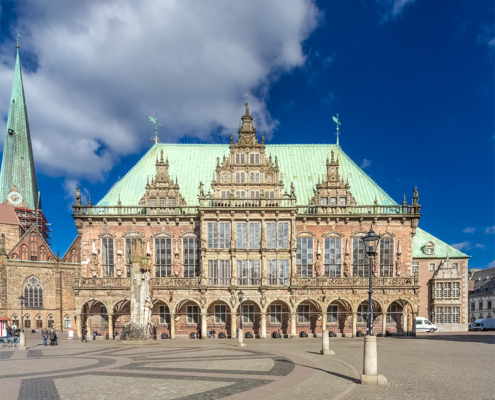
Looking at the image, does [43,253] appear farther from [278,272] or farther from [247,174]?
[278,272]

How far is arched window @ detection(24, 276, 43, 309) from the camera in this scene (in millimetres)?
61787

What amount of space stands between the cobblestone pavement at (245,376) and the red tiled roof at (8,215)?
185 ft

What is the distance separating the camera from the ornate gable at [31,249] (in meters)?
67.9

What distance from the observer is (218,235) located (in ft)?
131

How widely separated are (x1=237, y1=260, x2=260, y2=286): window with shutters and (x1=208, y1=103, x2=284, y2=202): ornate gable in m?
6.66

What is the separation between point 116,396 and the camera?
12414 mm

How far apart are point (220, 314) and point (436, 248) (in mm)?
30323

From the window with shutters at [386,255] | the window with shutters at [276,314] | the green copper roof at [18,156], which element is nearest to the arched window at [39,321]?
the green copper roof at [18,156]

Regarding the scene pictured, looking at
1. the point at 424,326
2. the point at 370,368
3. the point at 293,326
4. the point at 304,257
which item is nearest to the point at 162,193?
the point at 304,257

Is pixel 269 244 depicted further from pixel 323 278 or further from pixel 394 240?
pixel 394 240

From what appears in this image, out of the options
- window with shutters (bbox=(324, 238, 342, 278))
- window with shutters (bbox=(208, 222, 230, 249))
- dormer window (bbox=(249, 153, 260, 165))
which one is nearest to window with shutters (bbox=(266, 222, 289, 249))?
window with shutters (bbox=(208, 222, 230, 249))

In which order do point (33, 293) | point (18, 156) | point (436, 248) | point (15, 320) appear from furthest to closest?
1. point (18, 156)
2. point (33, 293)
3. point (15, 320)
4. point (436, 248)

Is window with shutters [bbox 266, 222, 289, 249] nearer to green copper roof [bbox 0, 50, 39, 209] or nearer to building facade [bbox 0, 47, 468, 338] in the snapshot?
building facade [bbox 0, 47, 468, 338]

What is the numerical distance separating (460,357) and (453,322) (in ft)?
106
